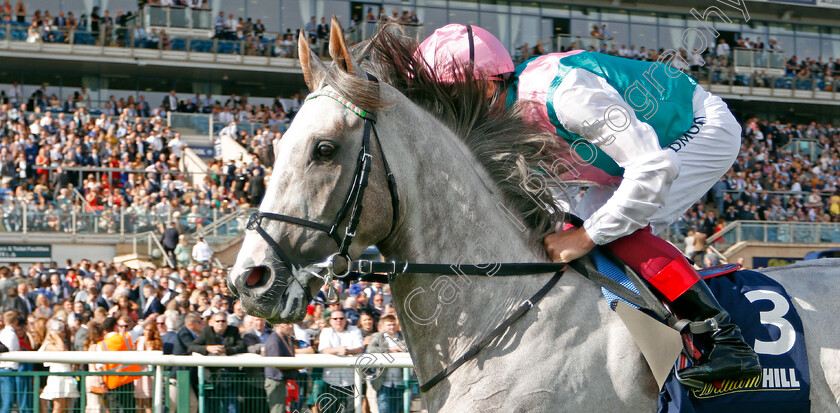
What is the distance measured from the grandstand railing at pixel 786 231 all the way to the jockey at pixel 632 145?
53.0 ft

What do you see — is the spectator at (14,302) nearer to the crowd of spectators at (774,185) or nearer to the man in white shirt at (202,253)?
the man in white shirt at (202,253)

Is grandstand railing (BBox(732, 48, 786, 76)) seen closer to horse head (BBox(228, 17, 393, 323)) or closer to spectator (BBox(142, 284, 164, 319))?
spectator (BBox(142, 284, 164, 319))

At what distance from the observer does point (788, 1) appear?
30.0 meters

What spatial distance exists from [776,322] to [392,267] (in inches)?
47.7

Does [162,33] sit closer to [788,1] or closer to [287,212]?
[788,1]

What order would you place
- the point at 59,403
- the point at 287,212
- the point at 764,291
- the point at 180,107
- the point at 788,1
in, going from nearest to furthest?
1. the point at 287,212
2. the point at 764,291
3. the point at 59,403
4. the point at 180,107
5. the point at 788,1

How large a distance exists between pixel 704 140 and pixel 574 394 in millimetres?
1088

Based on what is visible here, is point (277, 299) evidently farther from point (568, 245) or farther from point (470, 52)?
point (470, 52)

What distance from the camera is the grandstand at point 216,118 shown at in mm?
15195

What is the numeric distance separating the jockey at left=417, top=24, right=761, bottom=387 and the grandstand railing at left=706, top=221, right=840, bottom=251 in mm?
16155

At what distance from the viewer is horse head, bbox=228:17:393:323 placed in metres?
2.28

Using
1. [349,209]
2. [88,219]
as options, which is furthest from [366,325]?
[88,219]

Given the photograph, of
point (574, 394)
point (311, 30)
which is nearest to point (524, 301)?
point (574, 394)

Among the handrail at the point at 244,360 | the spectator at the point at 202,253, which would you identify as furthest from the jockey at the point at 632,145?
the spectator at the point at 202,253
